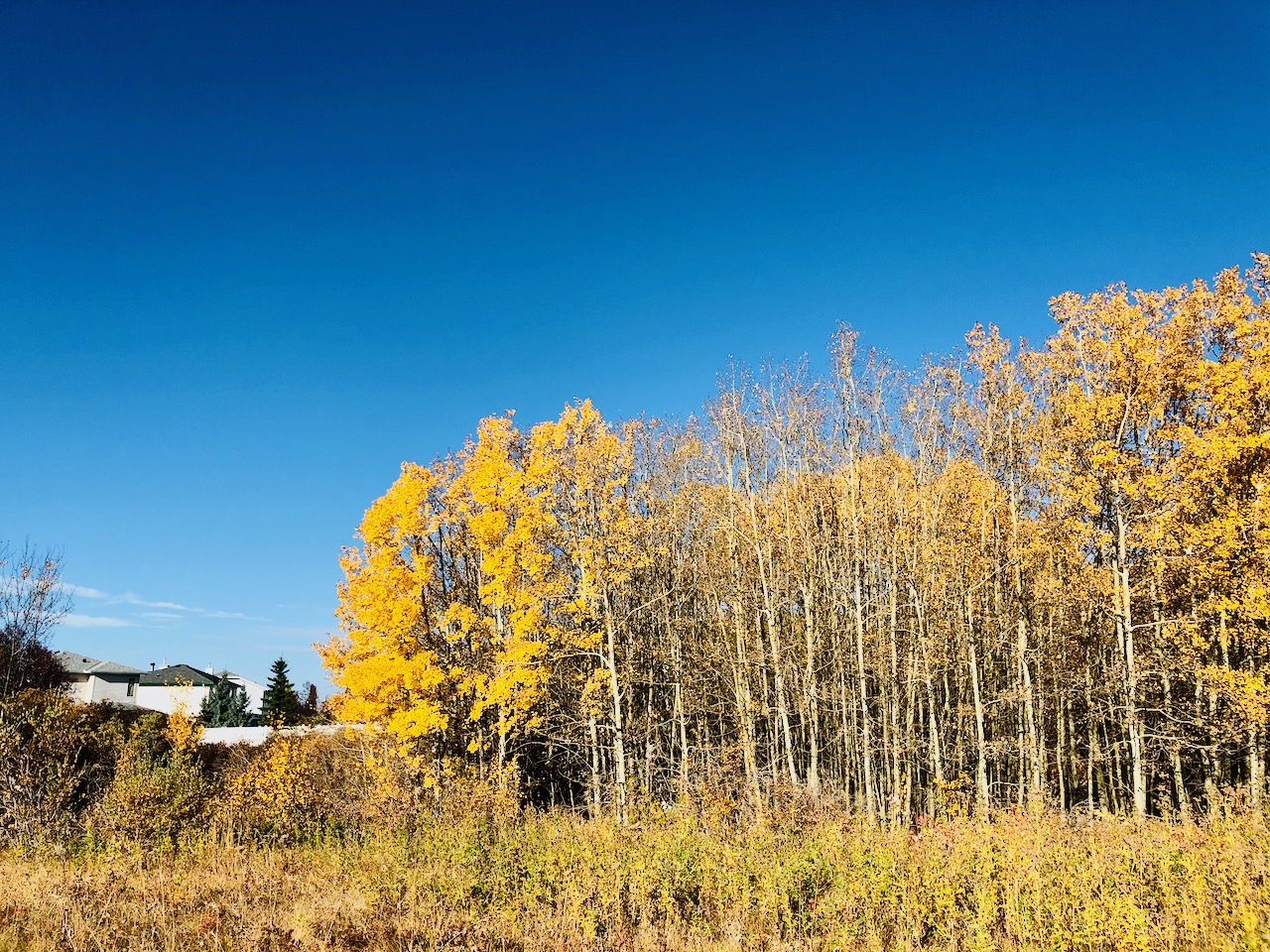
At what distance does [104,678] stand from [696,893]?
7530 centimetres

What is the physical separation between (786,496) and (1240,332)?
10152 millimetres

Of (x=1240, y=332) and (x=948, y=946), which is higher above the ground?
(x=1240, y=332)

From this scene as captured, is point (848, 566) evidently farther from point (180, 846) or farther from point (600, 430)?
point (180, 846)

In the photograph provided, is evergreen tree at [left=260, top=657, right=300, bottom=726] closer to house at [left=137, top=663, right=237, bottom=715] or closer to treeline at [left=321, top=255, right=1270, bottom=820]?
house at [left=137, top=663, right=237, bottom=715]

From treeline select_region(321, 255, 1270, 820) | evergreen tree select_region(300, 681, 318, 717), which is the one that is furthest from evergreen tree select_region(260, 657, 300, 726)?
treeline select_region(321, 255, 1270, 820)

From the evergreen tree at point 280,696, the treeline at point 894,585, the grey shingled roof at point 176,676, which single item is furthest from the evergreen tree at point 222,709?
the treeline at point 894,585

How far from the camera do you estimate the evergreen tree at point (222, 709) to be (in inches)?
2215

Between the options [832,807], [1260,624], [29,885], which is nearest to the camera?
[29,885]

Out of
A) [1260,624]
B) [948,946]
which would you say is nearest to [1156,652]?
[1260,624]

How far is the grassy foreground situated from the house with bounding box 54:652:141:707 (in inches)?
2642

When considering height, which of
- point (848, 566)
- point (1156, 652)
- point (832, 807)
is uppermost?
point (848, 566)

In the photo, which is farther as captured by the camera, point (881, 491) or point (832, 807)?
point (881, 491)

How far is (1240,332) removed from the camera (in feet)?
52.0

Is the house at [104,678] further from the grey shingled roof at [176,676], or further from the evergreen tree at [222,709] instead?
the evergreen tree at [222,709]
